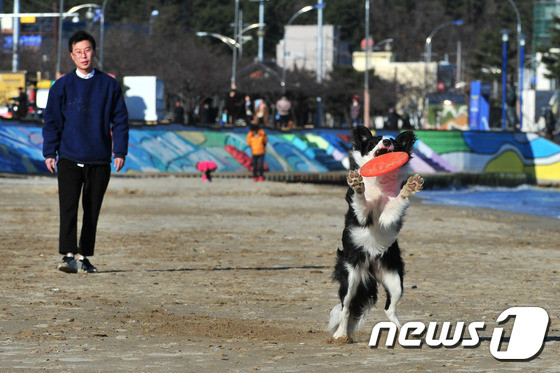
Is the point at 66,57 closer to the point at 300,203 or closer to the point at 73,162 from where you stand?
the point at 300,203

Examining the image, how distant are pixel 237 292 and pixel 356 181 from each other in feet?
10.8

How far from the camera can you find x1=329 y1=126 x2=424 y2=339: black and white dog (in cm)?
810

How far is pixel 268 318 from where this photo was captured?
366 inches

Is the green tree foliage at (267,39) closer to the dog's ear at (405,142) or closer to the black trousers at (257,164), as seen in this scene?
the black trousers at (257,164)

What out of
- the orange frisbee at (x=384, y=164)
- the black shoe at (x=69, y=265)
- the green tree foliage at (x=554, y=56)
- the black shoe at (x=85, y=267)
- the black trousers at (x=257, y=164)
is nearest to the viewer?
A: the orange frisbee at (x=384, y=164)

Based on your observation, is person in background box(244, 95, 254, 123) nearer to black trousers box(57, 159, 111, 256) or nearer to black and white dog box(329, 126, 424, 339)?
black trousers box(57, 159, 111, 256)

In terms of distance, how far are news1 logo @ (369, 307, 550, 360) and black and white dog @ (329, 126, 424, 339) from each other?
0.67 feet

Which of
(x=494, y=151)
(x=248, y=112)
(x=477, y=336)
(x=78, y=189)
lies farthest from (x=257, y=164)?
(x=477, y=336)

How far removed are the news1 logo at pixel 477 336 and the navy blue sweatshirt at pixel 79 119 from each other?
3.89 metres

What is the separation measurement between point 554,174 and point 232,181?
12.0m

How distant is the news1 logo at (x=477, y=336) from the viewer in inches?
304

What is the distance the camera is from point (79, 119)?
37.5ft

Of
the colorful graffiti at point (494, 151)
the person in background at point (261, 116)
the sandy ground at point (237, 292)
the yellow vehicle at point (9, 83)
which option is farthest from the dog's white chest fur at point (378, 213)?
the yellow vehicle at point (9, 83)

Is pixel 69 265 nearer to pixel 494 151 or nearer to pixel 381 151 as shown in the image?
pixel 381 151
